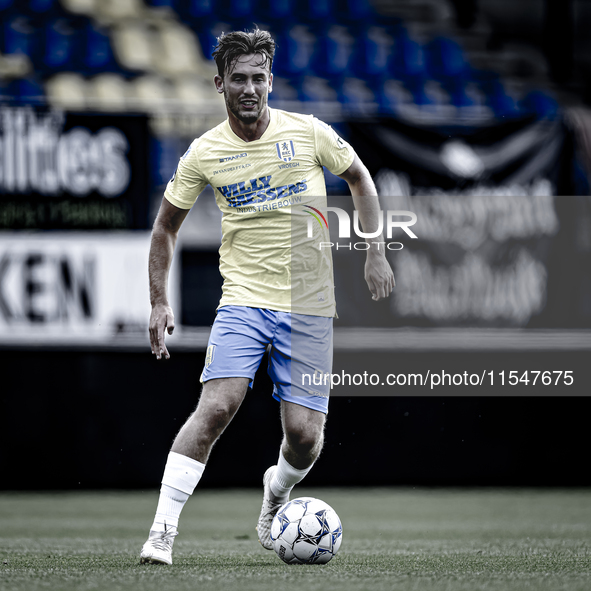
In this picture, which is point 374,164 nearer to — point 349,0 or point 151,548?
point 349,0

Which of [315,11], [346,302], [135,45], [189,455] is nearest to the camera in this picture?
[189,455]

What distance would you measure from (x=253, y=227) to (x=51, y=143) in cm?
432

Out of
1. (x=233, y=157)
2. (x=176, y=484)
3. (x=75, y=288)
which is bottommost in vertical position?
(x=75, y=288)

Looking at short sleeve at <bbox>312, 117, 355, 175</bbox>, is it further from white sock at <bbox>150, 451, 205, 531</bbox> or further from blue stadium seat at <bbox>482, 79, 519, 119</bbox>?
blue stadium seat at <bbox>482, 79, 519, 119</bbox>

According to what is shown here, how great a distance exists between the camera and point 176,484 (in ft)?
12.2

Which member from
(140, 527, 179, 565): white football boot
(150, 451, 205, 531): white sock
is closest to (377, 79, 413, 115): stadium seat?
(150, 451, 205, 531): white sock

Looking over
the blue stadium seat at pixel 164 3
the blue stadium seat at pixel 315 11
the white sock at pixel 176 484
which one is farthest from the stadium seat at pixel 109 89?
the white sock at pixel 176 484

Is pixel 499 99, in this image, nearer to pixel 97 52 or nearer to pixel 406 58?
pixel 406 58

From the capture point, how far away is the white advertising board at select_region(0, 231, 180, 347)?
7766mm

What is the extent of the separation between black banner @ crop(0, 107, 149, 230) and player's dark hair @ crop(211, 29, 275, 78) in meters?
4.04

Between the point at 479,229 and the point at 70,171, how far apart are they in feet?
10.6

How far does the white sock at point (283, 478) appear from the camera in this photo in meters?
4.25

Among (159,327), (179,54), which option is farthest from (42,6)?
(159,327)

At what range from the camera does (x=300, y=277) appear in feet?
13.5
